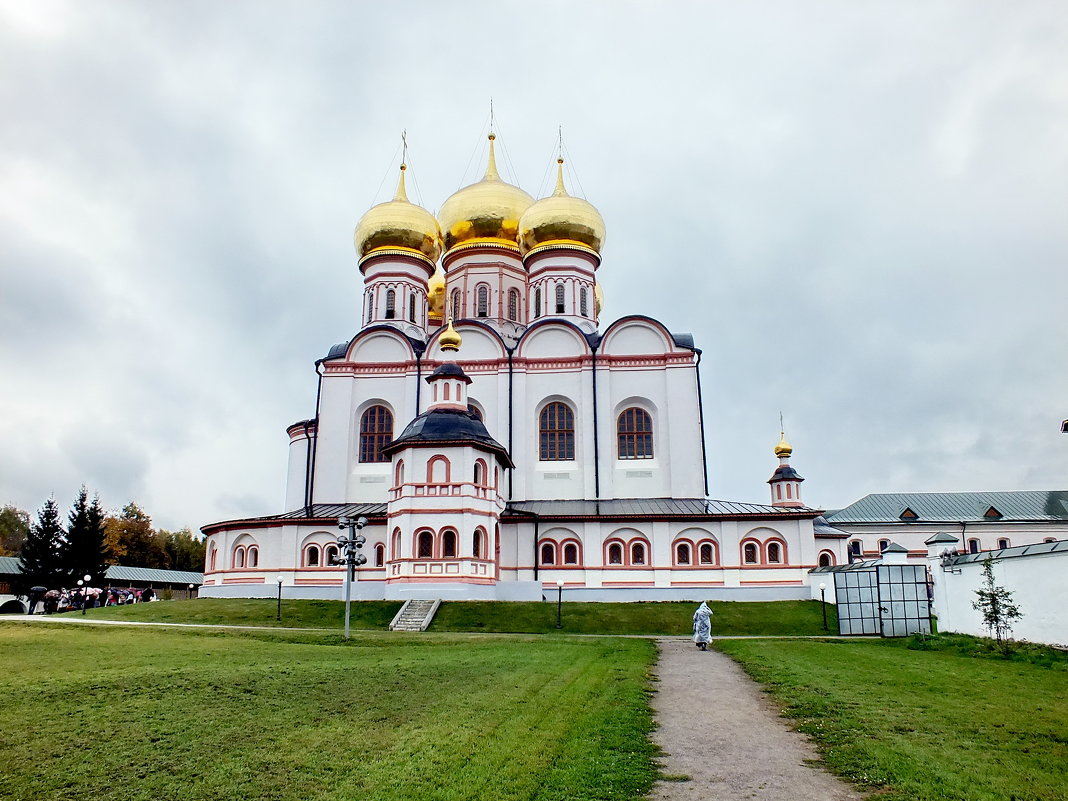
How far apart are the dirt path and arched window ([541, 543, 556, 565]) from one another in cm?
1872

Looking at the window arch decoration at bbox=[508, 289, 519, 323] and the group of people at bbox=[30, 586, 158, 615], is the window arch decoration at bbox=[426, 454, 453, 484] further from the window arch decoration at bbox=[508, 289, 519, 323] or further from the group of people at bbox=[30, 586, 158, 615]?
the window arch decoration at bbox=[508, 289, 519, 323]

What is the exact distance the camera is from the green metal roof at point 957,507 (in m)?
50.5

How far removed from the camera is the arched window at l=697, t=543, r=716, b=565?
31.4m

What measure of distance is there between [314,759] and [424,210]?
37.4 meters

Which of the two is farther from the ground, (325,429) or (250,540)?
(325,429)

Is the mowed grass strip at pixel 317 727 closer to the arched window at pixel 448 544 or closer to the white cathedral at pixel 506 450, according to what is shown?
the arched window at pixel 448 544

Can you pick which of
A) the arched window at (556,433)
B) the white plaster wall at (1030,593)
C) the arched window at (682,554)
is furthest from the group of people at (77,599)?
the white plaster wall at (1030,593)

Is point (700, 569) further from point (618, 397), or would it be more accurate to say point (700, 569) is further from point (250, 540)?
point (250, 540)

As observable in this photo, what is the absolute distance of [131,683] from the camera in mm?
10312

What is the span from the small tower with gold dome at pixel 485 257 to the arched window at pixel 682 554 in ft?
46.8

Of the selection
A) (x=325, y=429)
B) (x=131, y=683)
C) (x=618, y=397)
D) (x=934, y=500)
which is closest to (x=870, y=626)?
(x=618, y=397)

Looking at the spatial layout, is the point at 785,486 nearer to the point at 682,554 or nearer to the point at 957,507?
the point at 682,554

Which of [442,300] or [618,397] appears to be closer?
[618,397]

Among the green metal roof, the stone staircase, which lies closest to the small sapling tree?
the stone staircase
